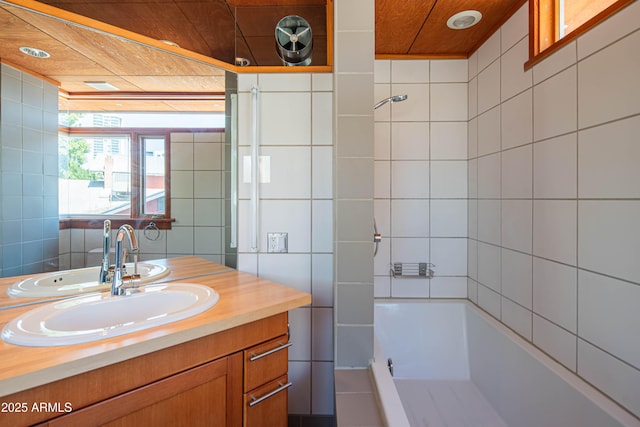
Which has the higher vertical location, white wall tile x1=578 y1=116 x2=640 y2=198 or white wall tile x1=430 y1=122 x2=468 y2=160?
white wall tile x1=430 y1=122 x2=468 y2=160

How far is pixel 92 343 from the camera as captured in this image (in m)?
0.66

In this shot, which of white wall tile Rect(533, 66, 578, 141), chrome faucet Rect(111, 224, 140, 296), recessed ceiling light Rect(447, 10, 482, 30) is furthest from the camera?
recessed ceiling light Rect(447, 10, 482, 30)

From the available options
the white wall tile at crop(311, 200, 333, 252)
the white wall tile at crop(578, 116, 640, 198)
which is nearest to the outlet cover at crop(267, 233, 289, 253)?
the white wall tile at crop(311, 200, 333, 252)

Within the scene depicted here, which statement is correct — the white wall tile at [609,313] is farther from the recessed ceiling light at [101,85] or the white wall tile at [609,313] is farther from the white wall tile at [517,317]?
the recessed ceiling light at [101,85]

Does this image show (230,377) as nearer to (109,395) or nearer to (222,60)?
(109,395)

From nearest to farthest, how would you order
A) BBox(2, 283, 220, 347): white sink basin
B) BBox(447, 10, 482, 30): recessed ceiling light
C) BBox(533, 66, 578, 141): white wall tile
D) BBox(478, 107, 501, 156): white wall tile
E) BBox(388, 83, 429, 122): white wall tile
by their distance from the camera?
1. BBox(2, 283, 220, 347): white sink basin
2. BBox(533, 66, 578, 141): white wall tile
3. BBox(447, 10, 482, 30): recessed ceiling light
4. BBox(478, 107, 501, 156): white wall tile
5. BBox(388, 83, 429, 122): white wall tile

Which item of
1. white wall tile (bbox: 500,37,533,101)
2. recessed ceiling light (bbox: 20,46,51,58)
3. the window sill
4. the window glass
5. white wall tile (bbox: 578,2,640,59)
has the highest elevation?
white wall tile (bbox: 500,37,533,101)

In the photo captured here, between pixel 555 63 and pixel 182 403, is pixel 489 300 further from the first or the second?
pixel 182 403

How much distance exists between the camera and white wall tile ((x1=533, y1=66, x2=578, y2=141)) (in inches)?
42.1

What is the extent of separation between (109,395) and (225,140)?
3.57 feet

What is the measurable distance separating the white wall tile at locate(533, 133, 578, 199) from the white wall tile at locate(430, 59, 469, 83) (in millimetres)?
819

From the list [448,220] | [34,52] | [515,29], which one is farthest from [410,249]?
[34,52]

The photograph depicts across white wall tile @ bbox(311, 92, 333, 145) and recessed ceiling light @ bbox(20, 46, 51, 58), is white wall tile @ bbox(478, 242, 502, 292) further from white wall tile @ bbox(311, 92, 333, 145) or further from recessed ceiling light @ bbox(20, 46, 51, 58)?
recessed ceiling light @ bbox(20, 46, 51, 58)

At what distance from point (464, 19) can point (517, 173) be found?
0.92 m
